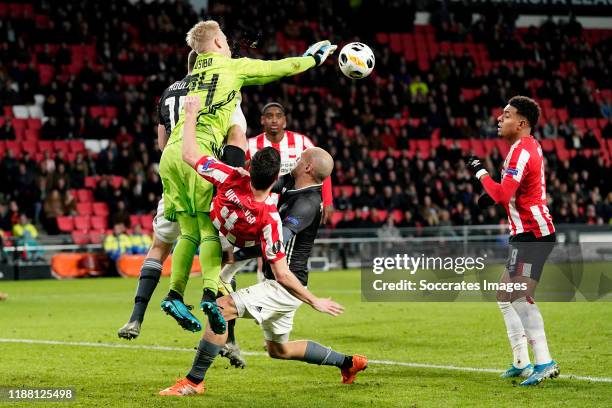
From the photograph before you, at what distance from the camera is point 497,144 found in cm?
3119

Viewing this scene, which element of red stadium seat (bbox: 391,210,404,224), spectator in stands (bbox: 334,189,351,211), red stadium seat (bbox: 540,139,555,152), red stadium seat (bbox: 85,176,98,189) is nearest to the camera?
red stadium seat (bbox: 85,176,98,189)

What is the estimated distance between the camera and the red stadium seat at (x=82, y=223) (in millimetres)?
23875

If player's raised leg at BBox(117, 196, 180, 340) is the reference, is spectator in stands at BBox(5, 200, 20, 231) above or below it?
below

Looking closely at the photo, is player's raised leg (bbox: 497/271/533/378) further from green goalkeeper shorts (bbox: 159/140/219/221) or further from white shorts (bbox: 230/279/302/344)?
green goalkeeper shorts (bbox: 159/140/219/221)

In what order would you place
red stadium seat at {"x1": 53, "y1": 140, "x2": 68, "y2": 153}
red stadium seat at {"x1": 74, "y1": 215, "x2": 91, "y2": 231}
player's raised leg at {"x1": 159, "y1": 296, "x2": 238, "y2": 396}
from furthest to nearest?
1. red stadium seat at {"x1": 53, "y1": 140, "x2": 68, "y2": 153}
2. red stadium seat at {"x1": 74, "y1": 215, "x2": 91, "y2": 231}
3. player's raised leg at {"x1": 159, "y1": 296, "x2": 238, "y2": 396}

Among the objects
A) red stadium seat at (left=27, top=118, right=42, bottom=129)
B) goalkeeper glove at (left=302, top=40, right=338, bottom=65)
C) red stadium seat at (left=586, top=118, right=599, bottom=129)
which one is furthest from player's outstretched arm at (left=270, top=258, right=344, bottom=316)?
red stadium seat at (left=586, top=118, right=599, bottom=129)

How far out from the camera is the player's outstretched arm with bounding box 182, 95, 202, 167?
699 cm

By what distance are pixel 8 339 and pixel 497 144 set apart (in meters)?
22.7

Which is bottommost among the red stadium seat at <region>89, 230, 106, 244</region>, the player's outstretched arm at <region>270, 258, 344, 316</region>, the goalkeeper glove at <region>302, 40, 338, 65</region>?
the red stadium seat at <region>89, 230, 106, 244</region>

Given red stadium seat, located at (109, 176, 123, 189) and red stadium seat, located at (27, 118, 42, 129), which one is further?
red stadium seat, located at (27, 118, 42, 129)

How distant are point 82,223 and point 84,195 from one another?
0.94 metres

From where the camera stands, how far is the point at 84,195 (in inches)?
970

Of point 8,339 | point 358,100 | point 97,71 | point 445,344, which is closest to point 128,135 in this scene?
point 97,71

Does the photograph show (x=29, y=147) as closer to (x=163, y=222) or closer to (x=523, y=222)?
(x=163, y=222)
